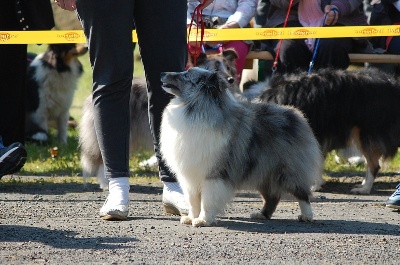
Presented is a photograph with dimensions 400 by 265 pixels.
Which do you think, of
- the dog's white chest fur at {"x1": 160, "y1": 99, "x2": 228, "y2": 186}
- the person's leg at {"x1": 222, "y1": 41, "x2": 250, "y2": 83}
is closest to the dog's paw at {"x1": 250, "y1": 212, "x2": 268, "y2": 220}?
the dog's white chest fur at {"x1": 160, "y1": 99, "x2": 228, "y2": 186}

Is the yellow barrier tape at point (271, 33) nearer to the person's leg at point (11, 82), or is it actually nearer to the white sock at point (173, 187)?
the person's leg at point (11, 82)

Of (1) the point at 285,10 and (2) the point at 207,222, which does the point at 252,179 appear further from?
(1) the point at 285,10

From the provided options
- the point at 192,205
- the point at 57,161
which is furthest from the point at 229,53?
the point at 192,205

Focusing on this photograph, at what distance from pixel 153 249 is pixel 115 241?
0.25 m

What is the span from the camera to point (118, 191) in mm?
4441

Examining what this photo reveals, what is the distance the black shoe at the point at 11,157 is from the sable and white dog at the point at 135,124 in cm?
96

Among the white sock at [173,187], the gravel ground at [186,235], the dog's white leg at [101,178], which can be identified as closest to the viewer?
the gravel ground at [186,235]

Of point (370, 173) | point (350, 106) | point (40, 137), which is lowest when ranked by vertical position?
point (40, 137)

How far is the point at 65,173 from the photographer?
7074 mm

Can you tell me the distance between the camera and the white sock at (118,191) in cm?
442

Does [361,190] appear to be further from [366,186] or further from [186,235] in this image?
[186,235]

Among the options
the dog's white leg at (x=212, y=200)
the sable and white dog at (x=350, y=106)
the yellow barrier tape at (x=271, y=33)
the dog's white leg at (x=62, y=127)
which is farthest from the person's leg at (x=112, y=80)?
the dog's white leg at (x=62, y=127)

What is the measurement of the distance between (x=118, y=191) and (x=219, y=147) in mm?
631

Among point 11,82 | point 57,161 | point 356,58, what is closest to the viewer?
point 11,82
